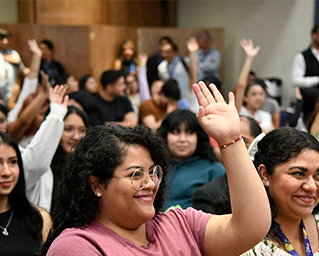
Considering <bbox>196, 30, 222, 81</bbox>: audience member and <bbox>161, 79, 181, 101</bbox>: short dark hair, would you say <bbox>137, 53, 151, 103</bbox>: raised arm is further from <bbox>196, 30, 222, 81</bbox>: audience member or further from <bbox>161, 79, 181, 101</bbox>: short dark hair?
<bbox>161, 79, 181, 101</bbox>: short dark hair

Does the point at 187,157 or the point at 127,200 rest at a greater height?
the point at 127,200

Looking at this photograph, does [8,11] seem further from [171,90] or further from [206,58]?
[171,90]

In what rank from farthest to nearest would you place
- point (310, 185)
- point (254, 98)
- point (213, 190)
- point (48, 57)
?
1. point (48, 57)
2. point (254, 98)
3. point (213, 190)
4. point (310, 185)

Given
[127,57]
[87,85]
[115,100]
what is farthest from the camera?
[127,57]

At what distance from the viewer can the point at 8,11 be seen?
6.79 m

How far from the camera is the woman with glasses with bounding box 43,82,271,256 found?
1.26 metres

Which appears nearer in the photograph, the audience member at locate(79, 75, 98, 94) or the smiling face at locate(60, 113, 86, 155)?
the smiling face at locate(60, 113, 86, 155)

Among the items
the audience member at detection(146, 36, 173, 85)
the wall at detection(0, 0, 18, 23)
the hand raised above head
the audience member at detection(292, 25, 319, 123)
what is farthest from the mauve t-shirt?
the wall at detection(0, 0, 18, 23)

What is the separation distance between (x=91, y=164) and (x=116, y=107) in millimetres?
3194

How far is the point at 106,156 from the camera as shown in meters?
1.32

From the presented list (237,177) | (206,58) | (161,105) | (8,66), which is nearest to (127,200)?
(237,177)

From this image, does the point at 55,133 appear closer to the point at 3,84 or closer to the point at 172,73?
the point at 3,84

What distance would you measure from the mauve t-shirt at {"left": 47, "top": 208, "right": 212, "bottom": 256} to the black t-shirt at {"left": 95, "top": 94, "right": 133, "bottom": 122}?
2.92m

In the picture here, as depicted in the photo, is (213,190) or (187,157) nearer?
(213,190)
